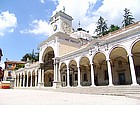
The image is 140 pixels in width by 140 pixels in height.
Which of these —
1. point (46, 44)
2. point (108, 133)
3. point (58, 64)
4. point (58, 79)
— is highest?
point (46, 44)

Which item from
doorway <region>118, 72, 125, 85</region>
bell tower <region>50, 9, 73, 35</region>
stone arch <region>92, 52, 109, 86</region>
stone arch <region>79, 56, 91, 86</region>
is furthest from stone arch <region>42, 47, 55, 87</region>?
doorway <region>118, 72, 125, 85</region>

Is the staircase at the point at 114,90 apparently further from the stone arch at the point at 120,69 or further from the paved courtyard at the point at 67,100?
the stone arch at the point at 120,69

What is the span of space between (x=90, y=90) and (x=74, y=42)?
554 inches

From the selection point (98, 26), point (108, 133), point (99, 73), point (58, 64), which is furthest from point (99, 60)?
point (98, 26)

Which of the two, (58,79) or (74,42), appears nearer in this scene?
(58,79)

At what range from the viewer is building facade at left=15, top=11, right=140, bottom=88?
13.7 m

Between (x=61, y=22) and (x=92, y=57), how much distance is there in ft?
51.5

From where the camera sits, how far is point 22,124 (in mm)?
3479

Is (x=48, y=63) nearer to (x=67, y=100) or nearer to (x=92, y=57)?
(x=92, y=57)

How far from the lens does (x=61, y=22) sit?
2881 cm

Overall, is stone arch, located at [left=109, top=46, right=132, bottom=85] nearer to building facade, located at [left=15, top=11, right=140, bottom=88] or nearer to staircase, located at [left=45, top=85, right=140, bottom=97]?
building facade, located at [left=15, top=11, right=140, bottom=88]

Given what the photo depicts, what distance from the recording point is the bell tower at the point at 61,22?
94.1ft

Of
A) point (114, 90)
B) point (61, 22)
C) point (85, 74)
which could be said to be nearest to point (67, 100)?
point (114, 90)

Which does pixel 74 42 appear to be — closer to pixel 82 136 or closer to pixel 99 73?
pixel 99 73
